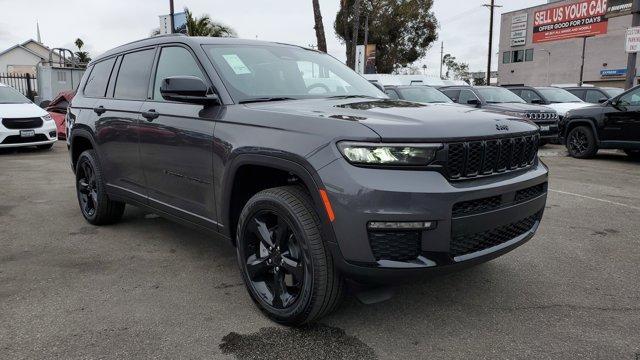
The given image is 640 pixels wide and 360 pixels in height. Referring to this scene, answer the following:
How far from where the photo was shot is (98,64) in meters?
5.10

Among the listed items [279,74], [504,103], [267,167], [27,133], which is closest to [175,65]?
[279,74]

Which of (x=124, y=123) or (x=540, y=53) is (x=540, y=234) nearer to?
(x=124, y=123)

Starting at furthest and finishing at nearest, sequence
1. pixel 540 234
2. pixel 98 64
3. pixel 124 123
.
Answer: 1. pixel 98 64
2. pixel 540 234
3. pixel 124 123

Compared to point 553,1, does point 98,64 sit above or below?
below

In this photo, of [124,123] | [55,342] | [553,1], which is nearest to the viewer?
[55,342]

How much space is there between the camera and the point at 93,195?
16.4ft

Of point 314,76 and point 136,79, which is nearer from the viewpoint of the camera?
point 314,76

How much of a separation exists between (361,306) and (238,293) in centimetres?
83

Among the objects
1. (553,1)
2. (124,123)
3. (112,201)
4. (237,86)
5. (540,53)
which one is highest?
(553,1)

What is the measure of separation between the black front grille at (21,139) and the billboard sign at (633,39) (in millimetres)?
14512

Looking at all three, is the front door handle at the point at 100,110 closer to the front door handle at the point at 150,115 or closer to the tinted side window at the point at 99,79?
the tinted side window at the point at 99,79

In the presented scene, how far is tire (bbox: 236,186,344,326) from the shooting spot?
103 inches

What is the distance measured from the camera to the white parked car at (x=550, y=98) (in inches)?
547

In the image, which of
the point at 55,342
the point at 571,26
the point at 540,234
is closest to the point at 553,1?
the point at 571,26
